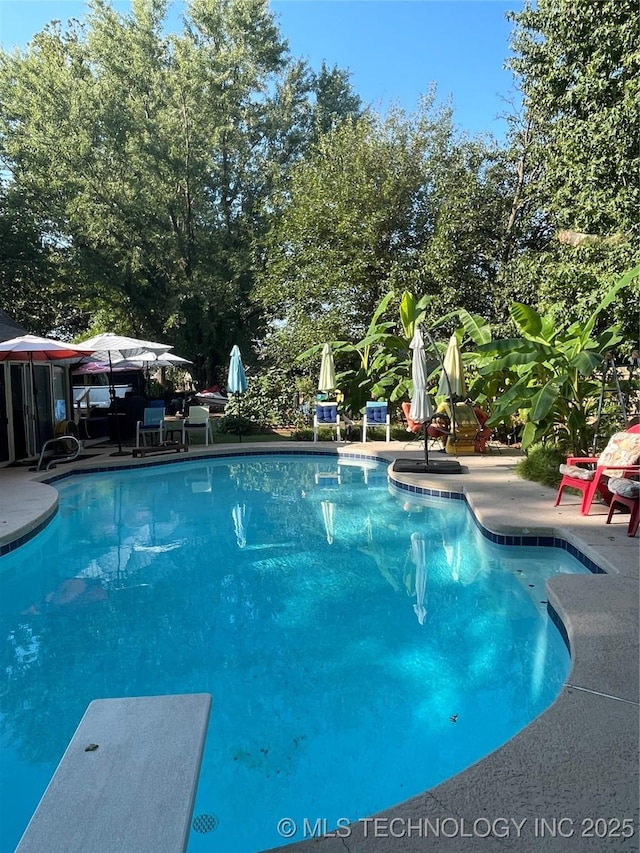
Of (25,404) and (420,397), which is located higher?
(420,397)

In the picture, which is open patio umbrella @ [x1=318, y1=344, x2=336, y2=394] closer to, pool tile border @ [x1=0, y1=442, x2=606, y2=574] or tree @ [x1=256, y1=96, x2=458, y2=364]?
pool tile border @ [x1=0, y1=442, x2=606, y2=574]

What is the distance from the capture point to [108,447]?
13.7 meters

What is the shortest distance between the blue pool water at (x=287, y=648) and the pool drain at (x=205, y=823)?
0.04 feet

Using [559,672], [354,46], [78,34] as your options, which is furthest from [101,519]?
[78,34]

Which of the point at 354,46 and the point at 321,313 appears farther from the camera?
the point at 321,313

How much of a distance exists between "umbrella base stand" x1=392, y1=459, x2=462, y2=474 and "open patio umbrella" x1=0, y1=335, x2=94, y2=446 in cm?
608

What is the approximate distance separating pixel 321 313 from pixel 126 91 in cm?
1237

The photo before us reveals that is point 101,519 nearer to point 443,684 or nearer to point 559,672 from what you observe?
point 443,684

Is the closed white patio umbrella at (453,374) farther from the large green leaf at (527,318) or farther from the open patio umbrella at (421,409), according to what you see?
the large green leaf at (527,318)

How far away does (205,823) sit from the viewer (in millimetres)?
2627

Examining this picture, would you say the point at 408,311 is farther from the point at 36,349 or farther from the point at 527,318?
the point at 36,349

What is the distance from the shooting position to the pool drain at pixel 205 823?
102 inches

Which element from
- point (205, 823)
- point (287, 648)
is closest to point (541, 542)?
point (287, 648)

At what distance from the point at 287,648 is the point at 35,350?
7664 mm
